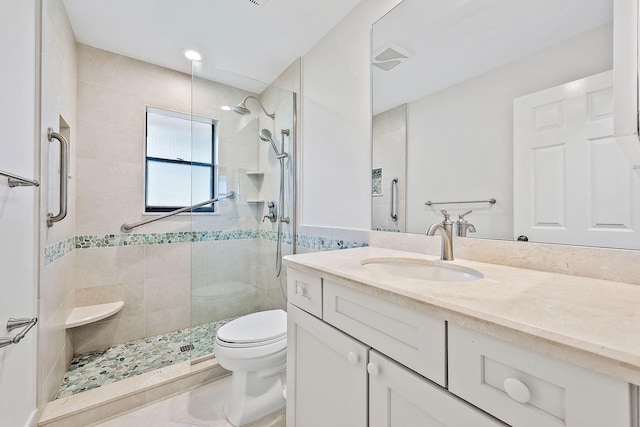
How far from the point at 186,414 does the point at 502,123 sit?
6.94ft

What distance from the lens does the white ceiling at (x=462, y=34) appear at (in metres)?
0.86

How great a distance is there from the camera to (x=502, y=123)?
3.28ft

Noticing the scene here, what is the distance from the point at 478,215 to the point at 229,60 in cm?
219

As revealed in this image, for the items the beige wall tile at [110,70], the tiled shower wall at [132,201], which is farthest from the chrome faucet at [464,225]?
the beige wall tile at [110,70]

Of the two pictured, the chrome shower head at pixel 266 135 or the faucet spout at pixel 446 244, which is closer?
the faucet spout at pixel 446 244

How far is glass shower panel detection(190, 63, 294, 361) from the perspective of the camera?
197 centimetres

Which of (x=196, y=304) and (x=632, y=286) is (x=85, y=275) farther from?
(x=632, y=286)

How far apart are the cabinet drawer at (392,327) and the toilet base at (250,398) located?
0.84 metres

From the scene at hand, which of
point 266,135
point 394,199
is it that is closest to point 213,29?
point 266,135

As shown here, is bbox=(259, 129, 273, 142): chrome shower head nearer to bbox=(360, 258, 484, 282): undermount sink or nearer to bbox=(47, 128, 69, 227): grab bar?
bbox=(47, 128, 69, 227): grab bar

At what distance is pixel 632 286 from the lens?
0.70m

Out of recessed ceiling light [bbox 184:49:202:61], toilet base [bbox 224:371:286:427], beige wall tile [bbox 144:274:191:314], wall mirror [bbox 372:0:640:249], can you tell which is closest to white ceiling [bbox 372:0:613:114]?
wall mirror [bbox 372:0:640:249]

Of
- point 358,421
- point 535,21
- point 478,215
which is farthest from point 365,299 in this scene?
point 535,21

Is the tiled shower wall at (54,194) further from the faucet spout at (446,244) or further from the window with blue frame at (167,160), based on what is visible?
the faucet spout at (446,244)
